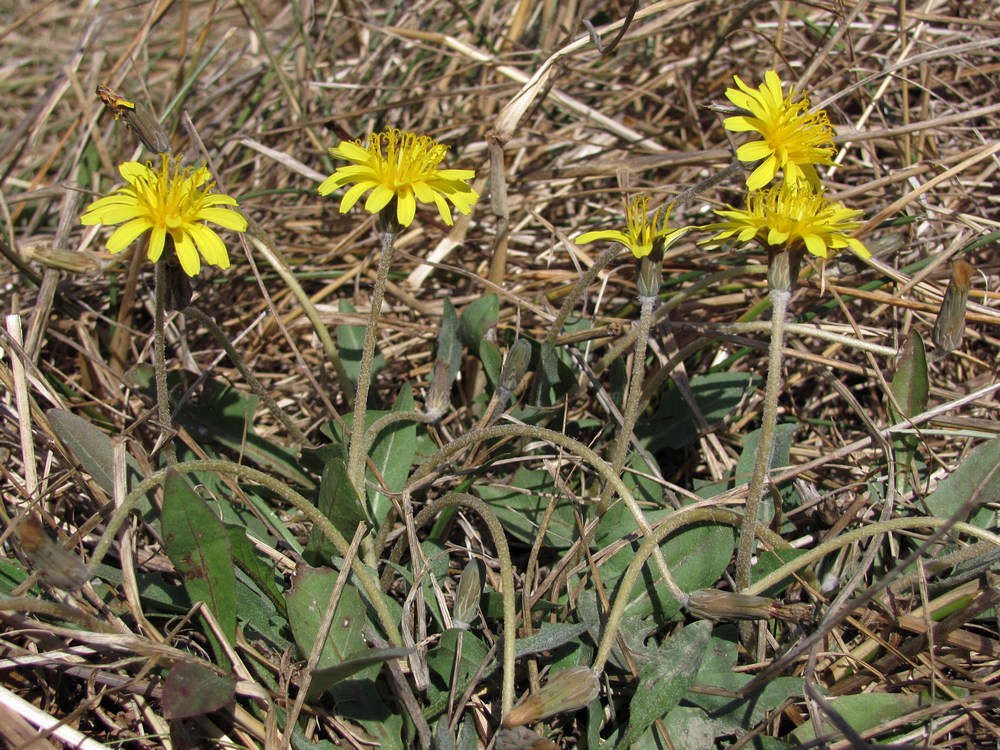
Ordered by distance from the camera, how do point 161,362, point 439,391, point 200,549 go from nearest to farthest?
point 200,549 → point 161,362 → point 439,391

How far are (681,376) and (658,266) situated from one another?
66 centimetres

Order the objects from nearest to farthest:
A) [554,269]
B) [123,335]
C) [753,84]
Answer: [123,335]
[554,269]
[753,84]

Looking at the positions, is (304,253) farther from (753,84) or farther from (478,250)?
(753,84)

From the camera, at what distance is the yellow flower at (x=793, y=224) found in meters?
2.00

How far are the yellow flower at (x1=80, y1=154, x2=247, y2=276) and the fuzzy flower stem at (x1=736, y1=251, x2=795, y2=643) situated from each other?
1.39 meters

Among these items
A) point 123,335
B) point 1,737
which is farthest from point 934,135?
point 1,737

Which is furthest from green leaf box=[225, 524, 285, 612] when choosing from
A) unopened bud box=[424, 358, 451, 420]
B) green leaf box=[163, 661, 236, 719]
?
unopened bud box=[424, 358, 451, 420]

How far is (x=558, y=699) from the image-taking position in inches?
69.8

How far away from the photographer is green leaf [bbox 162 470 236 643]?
1966 millimetres

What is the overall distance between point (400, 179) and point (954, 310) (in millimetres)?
1556

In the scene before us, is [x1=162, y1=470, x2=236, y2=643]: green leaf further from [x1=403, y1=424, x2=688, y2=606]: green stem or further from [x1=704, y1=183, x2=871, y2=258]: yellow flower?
[x1=704, y1=183, x2=871, y2=258]: yellow flower

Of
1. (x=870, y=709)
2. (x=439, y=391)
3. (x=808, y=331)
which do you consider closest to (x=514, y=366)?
(x=439, y=391)

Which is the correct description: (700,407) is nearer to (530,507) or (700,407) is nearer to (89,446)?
(530,507)

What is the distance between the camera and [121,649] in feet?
6.51
